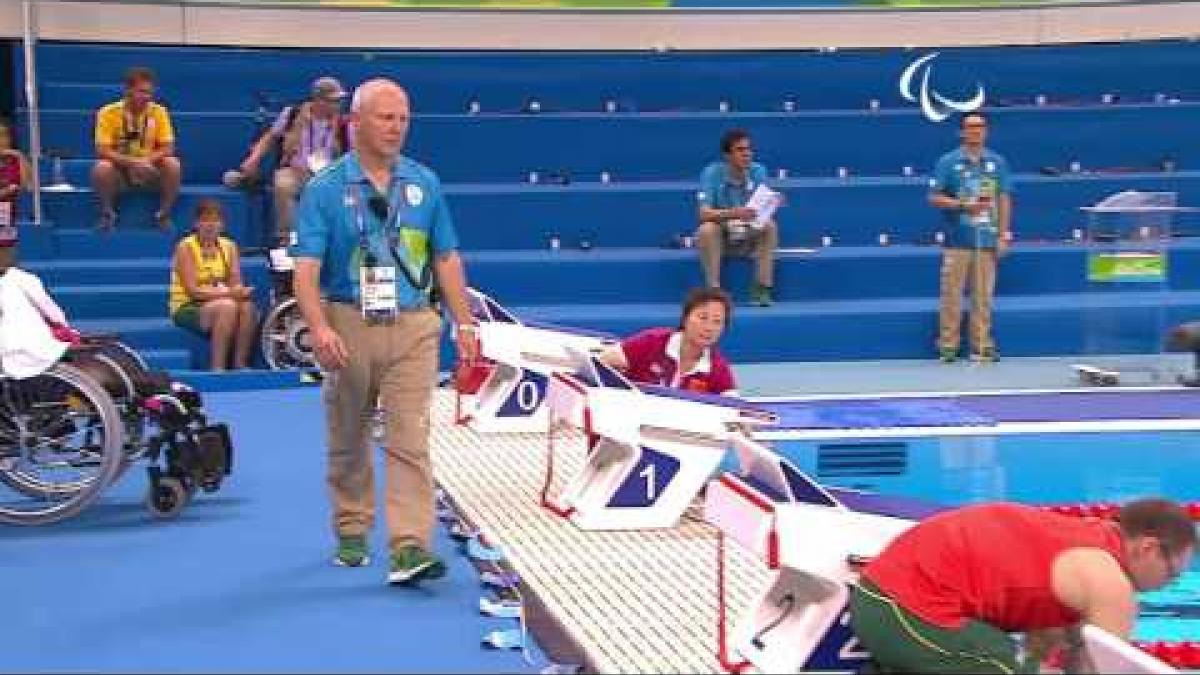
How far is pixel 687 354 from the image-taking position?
20.8 feet

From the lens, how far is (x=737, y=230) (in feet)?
36.2

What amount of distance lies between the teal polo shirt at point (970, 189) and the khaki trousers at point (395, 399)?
20.1 feet

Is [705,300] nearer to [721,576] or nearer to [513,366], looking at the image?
[513,366]

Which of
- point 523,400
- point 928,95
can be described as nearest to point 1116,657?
point 523,400

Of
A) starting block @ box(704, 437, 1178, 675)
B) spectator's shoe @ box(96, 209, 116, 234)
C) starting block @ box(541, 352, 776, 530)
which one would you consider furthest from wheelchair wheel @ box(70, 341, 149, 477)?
spectator's shoe @ box(96, 209, 116, 234)

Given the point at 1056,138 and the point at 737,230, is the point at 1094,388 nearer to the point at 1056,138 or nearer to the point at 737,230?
the point at 737,230

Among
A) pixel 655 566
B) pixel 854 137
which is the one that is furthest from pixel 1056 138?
pixel 655 566

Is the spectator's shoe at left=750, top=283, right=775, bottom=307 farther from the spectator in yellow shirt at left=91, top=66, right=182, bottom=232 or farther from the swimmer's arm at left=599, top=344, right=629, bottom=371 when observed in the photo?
the swimmer's arm at left=599, top=344, right=629, bottom=371

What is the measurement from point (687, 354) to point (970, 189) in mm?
4653

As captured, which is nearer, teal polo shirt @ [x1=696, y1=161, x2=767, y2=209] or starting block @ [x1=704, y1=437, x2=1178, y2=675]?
starting block @ [x1=704, y1=437, x2=1178, y2=675]

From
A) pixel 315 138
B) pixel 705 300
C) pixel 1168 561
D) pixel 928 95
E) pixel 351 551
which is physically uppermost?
pixel 928 95

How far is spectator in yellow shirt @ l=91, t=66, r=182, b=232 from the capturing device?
1070 centimetres

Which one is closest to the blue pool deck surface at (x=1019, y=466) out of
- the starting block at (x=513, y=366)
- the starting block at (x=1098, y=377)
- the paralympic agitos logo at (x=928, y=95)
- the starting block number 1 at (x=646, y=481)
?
the starting block at (x=1098, y=377)

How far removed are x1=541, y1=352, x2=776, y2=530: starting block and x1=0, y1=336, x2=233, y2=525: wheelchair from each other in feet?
4.39
